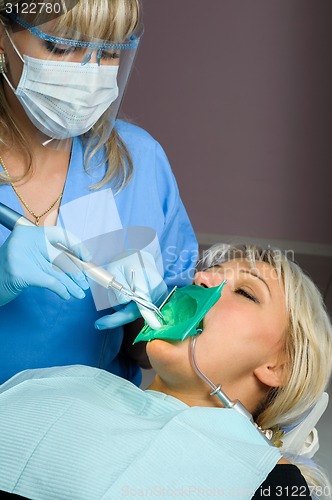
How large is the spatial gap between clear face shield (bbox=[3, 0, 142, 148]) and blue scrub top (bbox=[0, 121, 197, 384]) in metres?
0.15

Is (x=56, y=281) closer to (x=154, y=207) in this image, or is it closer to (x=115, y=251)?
(x=115, y=251)

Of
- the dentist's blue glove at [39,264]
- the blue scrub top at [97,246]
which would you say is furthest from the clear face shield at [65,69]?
the dentist's blue glove at [39,264]

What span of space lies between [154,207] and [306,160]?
2.50 metres

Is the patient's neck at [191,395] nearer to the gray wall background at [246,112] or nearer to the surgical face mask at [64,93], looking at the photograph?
the surgical face mask at [64,93]

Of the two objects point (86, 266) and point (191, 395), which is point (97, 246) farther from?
point (191, 395)

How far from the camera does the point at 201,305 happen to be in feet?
5.44

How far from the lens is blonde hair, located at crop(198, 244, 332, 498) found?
5.90 feet

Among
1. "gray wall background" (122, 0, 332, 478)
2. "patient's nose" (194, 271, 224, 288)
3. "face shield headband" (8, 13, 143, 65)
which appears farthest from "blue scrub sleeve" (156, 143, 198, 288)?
"gray wall background" (122, 0, 332, 478)

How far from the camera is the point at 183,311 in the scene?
172 centimetres

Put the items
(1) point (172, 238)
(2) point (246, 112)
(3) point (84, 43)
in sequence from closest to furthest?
1. (3) point (84, 43)
2. (1) point (172, 238)
3. (2) point (246, 112)

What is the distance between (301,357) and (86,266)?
536mm

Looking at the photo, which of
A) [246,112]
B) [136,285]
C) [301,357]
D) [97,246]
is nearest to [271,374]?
[301,357]

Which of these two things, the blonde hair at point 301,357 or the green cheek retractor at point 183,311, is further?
the blonde hair at point 301,357

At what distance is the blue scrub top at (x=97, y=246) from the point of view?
176 cm
